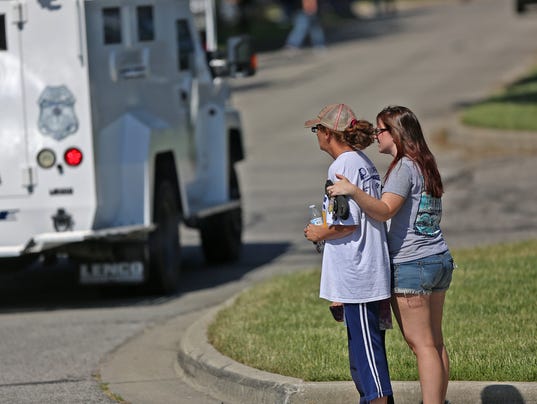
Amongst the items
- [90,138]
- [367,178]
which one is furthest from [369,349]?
[90,138]

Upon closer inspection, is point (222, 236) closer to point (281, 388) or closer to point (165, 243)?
point (165, 243)

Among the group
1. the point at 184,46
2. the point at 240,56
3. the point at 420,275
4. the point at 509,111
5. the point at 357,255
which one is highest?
the point at 184,46

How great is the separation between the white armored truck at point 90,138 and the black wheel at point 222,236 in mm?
1549

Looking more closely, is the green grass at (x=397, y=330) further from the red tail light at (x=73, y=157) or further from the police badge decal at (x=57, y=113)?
A: the police badge decal at (x=57, y=113)

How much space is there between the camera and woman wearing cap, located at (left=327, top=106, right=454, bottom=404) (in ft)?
20.3

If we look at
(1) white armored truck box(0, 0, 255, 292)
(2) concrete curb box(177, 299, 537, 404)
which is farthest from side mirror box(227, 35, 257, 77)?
(2) concrete curb box(177, 299, 537, 404)

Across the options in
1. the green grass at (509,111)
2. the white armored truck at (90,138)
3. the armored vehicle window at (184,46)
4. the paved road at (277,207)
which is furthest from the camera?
the green grass at (509,111)

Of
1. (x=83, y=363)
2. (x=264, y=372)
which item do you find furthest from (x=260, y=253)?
(x=264, y=372)

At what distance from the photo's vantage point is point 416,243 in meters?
6.21

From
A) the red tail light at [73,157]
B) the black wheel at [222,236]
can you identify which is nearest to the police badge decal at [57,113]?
the red tail light at [73,157]

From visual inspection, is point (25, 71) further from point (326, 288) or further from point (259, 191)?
point (259, 191)

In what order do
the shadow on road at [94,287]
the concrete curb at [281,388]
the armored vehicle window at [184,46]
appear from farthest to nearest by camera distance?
the armored vehicle window at [184,46]
the shadow on road at [94,287]
the concrete curb at [281,388]

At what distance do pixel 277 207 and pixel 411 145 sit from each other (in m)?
10.8

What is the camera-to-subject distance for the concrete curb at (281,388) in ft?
22.8
